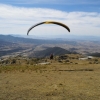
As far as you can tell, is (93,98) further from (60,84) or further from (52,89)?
(60,84)

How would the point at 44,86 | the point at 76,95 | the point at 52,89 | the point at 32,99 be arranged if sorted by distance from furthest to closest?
1. the point at 44,86
2. the point at 52,89
3. the point at 76,95
4. the point at 32,99

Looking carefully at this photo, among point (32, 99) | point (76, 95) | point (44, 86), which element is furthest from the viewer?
point (44, 86)

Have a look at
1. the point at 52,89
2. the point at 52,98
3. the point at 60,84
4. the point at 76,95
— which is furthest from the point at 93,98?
the point at 60,84

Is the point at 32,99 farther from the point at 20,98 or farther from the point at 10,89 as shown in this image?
the point at 10,89

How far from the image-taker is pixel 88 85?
902 inches

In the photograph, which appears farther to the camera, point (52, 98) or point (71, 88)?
point (71, 88)

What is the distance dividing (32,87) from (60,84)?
3.15m

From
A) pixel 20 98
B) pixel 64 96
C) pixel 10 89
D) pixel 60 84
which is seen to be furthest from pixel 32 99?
pixel 60 84

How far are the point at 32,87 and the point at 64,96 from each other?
466cm

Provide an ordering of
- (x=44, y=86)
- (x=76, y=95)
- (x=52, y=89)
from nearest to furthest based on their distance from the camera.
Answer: (x=76, y=95) → (x=52, y=89) → (x=44, y=86)

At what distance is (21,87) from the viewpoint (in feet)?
72.4

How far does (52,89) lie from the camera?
21.1 m

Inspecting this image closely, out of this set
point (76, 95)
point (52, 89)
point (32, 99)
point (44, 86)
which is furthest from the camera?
point (44, 86)

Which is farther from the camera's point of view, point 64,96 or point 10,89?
point 10,89
